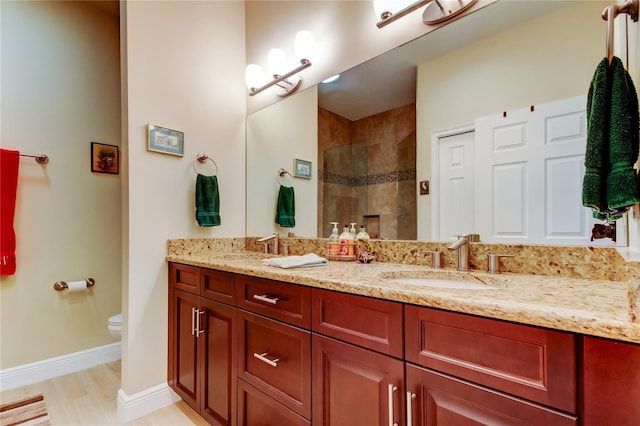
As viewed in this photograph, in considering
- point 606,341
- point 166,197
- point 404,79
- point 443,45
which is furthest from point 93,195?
point 606,341

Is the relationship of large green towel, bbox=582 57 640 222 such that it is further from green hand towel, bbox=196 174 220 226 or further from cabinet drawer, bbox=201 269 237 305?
green hand towel, bbox=196 174 220 226

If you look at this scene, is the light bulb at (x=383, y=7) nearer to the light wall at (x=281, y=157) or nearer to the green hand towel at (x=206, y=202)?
the light wall at (x=281, y=157)

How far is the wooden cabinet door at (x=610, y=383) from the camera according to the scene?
53 centimetres

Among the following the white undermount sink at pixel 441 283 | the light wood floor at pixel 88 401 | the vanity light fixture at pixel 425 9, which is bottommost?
the light wood floor at pixel 88 401

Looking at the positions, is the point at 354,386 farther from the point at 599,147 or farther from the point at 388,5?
the point at 388,5

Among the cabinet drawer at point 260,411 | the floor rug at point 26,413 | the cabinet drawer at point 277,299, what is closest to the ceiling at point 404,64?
the cabinet drawer at point 277,299

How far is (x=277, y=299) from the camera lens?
1.18 meters

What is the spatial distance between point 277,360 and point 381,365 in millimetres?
477

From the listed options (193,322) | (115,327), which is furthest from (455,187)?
(115,327)

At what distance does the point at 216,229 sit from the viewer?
6.99 ft

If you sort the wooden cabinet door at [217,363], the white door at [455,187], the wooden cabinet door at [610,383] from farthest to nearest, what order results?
the wooden cabinet door at [217,363], the white door at [455,187], the wooden cabinet door at [610,383]

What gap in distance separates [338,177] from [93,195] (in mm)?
1971

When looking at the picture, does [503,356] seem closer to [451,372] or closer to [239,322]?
[451,372]

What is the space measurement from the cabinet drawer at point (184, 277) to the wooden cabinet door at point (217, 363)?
118mm
